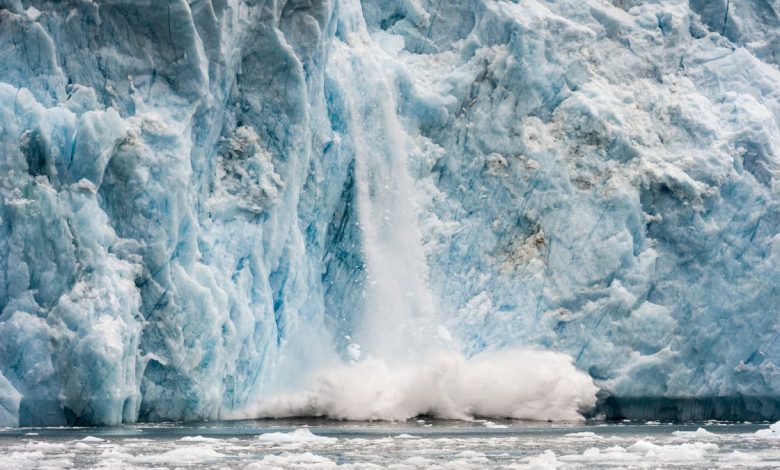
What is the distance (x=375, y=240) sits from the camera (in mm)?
23562

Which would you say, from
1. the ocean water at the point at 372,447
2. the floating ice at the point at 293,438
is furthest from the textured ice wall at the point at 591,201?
the floating ice at the point at 293,438

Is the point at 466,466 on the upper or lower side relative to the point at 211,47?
lower

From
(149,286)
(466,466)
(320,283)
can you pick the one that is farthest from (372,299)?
(466,466)

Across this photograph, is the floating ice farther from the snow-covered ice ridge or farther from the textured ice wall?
the textured ice wall

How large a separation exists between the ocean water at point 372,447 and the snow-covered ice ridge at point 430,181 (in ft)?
6.17

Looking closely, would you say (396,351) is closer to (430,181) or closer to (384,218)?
(384,218)

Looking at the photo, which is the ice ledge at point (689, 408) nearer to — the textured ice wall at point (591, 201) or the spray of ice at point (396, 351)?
the textured ice wall at point (591, 201)

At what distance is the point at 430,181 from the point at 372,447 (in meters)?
8.54

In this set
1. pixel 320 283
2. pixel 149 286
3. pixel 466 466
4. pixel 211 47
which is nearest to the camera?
pixel 466 466

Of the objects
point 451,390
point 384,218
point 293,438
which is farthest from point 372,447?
point 384,218

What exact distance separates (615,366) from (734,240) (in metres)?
3.05

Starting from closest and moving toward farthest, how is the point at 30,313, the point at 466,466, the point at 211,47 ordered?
the point at 466,466 → the point at 30,313 → the point at 211,47

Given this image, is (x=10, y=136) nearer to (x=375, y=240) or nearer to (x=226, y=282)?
(x=226, y=282)

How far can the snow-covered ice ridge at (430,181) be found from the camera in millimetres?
19266
